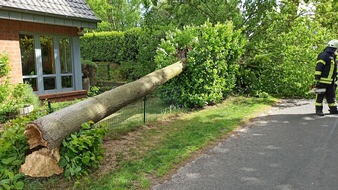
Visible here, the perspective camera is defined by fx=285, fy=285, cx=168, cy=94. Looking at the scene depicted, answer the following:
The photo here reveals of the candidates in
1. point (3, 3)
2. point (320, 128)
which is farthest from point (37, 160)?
point (3, 3)

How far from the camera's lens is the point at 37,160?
366 cm

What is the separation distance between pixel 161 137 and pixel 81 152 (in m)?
2.09

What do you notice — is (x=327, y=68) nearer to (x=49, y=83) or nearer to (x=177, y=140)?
(x=177, y=140)

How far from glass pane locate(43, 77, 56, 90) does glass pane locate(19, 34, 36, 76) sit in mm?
524

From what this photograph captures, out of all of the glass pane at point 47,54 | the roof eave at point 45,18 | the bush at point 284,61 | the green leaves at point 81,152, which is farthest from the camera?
the glass pane at point 47,54

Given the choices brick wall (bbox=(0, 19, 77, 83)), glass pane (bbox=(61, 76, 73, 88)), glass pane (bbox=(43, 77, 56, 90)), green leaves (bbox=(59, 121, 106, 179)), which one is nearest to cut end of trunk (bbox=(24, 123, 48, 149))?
green leaves (bbox=(59, 121, 106, 179))

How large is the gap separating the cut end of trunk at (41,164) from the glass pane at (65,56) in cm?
850

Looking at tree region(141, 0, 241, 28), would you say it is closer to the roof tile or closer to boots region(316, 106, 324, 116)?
the roof tile

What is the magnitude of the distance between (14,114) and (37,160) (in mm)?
4945

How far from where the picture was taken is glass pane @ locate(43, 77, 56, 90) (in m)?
11.0

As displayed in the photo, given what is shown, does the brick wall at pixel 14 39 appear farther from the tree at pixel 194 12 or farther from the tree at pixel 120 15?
the tree at pixel 120 15

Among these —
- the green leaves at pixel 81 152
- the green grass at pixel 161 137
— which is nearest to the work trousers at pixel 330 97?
the green grass at pixel 161 137

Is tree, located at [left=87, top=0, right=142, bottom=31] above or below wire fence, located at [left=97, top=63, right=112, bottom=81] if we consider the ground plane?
above

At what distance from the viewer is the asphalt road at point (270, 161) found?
12.1 ft
